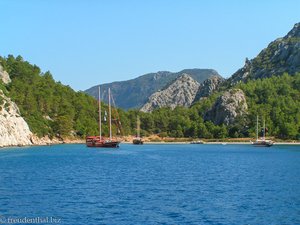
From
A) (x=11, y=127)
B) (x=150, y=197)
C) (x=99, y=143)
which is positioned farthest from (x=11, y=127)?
(x=150, y=197)

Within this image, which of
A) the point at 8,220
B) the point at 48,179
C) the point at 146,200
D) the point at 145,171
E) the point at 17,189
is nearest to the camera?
the point at 8,220

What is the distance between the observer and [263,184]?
6384 centimetres

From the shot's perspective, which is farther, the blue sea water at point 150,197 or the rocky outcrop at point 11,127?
the rocky outcrop at point 11,127

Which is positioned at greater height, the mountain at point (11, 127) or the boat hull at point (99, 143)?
the mountain at point (11, 127)

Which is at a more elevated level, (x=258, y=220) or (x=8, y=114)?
(x=8, y=114)

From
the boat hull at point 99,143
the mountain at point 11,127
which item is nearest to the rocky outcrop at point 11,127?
the mountain at point 11,127

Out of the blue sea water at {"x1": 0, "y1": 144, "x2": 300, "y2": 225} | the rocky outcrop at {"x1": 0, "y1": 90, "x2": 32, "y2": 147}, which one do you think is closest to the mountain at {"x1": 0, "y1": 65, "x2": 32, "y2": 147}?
the rocky outcrop at {"x1": 0, "y1": 90, "x2": 32, "y2": 147}

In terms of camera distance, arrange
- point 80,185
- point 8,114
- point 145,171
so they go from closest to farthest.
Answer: point 80,185 → point 145,171 → point 8,114

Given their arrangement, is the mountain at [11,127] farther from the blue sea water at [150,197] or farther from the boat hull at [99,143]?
the blue sea water at [150,197]

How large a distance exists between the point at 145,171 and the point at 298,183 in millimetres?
26976

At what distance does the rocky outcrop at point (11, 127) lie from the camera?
559 ft

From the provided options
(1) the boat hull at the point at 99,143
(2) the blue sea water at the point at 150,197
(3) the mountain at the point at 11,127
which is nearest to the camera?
(2) the blue sea water at the point at 150,197

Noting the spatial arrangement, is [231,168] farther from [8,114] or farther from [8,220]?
[8,114]

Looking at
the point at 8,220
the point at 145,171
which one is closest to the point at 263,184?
the point at 145,171
